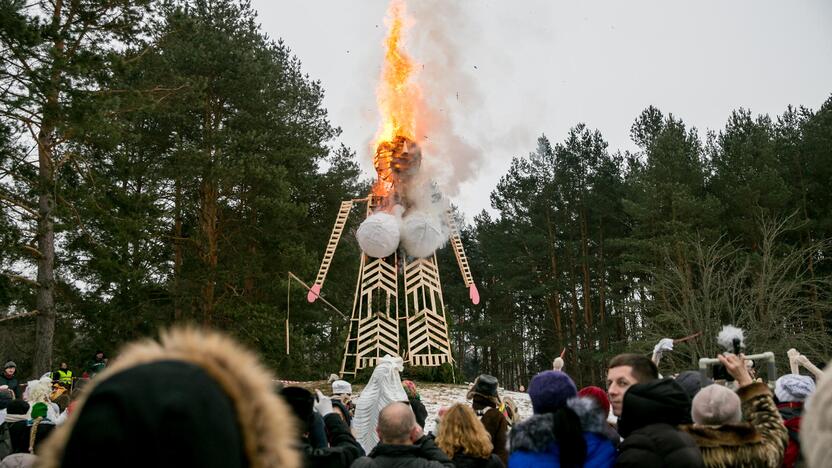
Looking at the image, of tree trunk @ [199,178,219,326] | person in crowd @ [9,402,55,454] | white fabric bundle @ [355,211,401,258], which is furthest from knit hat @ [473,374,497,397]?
tree trunk @ [199,178,219,326]

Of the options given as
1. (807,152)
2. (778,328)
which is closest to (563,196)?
(807,152)

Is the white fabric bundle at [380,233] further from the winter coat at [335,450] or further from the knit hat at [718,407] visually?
the knit hat at [718,407]

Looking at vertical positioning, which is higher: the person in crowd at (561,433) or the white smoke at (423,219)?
the white smoke at (423,219)

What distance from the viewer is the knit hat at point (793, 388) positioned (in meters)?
5.01

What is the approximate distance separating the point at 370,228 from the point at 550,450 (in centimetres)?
1403

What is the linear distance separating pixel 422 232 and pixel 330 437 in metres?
13.3

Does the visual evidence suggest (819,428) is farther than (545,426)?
No

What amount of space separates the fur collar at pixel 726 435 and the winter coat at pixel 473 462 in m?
1.52

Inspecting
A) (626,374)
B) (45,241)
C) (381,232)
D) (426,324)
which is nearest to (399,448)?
(626,374)

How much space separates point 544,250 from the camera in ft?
128

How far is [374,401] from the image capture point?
27.9ft

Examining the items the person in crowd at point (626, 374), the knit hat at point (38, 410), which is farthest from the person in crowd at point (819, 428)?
the knit hat at point (38, 410)

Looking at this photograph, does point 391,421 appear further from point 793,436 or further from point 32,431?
point 32,431

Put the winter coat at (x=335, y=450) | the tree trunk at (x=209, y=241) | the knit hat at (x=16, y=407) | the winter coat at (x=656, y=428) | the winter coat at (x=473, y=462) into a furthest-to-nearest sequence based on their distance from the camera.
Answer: the tree trunk at (x=209, y=241) → the knit hat at (x=16, y=407) → the winter coat at (x=473, y=462) → the winter coat at (x=335, y=450) → the winter coat at (x=656, y=428)
